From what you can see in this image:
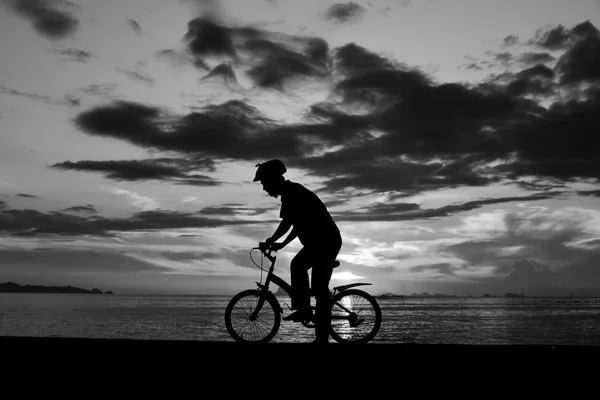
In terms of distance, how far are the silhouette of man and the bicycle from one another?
0.47 meters

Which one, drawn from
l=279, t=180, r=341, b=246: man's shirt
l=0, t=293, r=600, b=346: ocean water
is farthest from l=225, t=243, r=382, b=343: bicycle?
l=0, t=293, r=600, b=346: ocean water

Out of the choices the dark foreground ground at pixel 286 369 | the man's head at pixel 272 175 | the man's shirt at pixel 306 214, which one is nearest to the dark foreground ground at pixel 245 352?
the dark foreground ground at pixel 286 369

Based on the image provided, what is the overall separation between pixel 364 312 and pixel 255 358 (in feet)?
12.5

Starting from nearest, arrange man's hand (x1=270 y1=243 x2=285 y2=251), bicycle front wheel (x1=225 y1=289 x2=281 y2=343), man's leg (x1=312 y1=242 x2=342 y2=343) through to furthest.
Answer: man's leg (x1=312 y1=242 x2=342 y2=343)
man's hand (x1=270 y1=243 x2=285 y2=251)
bicycle front wheel (x1=225 y1=289 x2=281 y2=343)

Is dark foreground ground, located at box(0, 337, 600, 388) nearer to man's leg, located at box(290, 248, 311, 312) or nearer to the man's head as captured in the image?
man's leg, located at box(290, 248, 311, 312)

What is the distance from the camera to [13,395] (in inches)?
181

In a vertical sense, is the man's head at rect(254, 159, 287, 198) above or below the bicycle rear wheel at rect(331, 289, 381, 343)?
above

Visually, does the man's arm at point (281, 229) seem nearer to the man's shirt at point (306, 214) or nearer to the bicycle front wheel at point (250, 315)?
the man's shirt at point (306, 214)

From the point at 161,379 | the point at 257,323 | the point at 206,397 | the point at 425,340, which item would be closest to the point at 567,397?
the point at 206,397

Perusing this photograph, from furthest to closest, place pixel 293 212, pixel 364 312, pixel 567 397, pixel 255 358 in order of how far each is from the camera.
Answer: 1. pixel 364 312
2. pixel 293 212
3. pixel 255 358
4. pixel 567 397

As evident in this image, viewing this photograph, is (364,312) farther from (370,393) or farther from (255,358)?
(370,393)

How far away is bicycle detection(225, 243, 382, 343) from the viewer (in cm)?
914

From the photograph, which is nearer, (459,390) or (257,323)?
(459,390)

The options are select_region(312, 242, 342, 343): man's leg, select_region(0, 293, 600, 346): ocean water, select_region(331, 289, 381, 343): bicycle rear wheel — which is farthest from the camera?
select_region(0, 293, 600, 346): ocean water
